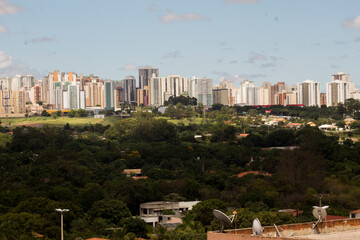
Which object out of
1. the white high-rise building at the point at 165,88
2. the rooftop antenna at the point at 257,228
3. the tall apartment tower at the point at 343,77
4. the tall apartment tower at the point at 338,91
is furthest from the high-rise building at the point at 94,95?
the rooftop antenna at the point at 257,228

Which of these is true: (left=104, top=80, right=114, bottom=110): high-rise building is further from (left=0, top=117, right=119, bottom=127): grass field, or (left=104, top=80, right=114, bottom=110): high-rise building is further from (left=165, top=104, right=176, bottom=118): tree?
(left=165, top=104, right=176, bottom=118): tree

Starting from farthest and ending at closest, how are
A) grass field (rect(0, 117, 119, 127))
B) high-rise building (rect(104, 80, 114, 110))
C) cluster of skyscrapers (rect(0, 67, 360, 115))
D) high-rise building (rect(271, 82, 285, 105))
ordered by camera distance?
high-rise building (rect(271, 82, 285, 105)) → high-rise building (rect(104, 80, 114, 110)) → cluster of skyscrapers (rect(0, 67, 360, 115)) → grass field (rect(0, 117, 119, 127))

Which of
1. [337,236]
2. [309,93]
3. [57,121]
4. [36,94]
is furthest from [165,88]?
[337,236]

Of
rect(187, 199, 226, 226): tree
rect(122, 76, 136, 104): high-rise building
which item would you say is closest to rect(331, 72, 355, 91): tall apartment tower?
rect(122, 76, 136, 104): high-rise building

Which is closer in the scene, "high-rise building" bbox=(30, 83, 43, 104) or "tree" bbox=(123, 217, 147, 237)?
"tree" bbox=(123, 217, 147, 237)

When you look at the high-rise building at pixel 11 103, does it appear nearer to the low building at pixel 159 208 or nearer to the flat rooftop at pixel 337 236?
the low building at pixel 159 208

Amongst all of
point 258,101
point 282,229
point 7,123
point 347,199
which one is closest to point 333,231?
point 282,229

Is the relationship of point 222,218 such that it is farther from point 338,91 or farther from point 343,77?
point 343,77

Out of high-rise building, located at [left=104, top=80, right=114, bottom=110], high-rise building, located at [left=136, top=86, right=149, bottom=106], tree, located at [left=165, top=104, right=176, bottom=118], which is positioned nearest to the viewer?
tree, located at [left=165, top=104, right=176, bottom=118]
